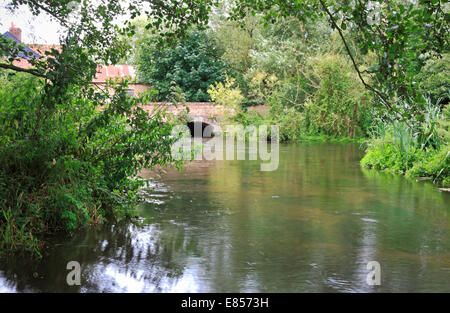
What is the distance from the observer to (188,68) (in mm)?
31312

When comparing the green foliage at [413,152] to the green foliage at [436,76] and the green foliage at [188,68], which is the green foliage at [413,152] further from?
the green foliage at [188,68]

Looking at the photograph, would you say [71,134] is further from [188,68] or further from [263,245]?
[188,68]

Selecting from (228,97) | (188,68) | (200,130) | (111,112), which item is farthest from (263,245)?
(188,68)

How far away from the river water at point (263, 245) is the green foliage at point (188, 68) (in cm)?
2089

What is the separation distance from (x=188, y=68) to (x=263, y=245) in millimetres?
26324

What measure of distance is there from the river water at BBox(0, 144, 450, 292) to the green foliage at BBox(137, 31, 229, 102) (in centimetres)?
2089

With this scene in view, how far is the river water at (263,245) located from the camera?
4719 millimetres

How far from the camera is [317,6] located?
5195 millimetres

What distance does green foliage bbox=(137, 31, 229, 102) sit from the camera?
3052 centimetres

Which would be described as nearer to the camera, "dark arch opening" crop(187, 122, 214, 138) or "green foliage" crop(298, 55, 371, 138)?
"green foliage" crop(298, 55, 371, 138)

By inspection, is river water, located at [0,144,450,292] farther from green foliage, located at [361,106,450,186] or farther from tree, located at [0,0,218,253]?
green foliage, located at [361,106,450,186]


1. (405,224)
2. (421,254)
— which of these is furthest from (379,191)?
(421,254)

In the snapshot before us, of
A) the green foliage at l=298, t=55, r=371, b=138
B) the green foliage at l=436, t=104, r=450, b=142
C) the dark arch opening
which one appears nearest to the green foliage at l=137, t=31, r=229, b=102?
the dark arch opening

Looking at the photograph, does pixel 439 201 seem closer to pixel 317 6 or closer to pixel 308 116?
pixel 317 6
